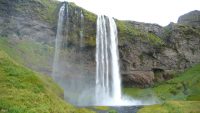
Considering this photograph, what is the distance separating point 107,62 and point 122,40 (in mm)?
11104

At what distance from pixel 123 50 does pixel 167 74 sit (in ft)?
68.6

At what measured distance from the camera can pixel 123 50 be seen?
10525 centimetres

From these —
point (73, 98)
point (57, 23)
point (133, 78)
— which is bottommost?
point (73, 98)

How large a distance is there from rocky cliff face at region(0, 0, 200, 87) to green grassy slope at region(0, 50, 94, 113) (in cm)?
4563

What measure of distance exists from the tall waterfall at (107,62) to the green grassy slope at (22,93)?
50.0m

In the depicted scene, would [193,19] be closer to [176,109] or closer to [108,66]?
[108,66]

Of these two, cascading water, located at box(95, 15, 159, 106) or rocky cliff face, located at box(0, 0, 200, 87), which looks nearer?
cascading water, located at box(95, 15, 159, 106)

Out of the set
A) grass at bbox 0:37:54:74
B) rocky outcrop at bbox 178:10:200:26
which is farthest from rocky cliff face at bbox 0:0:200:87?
rocky outcrop at bbox 178:10:200:26

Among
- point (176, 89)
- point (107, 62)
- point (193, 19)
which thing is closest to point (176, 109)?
point (107, 62)

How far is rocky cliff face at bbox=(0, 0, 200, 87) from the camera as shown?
97.9 m

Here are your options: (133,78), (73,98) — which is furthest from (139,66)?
(73,98)

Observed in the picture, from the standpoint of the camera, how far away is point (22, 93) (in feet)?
120

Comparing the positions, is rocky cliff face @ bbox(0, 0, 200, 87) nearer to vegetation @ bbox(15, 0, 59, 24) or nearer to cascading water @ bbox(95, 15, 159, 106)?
vegetation @ bbox(15, 0, 59, 24)

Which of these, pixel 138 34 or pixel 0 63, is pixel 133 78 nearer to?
pixel 138 34
